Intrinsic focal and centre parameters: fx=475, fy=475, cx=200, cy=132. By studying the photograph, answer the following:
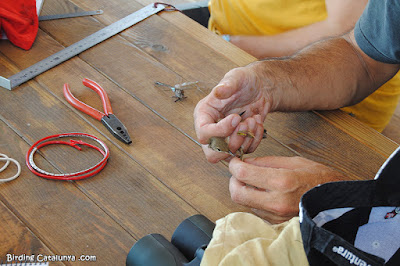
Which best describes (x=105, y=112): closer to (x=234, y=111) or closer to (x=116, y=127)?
(x=116, y=127)

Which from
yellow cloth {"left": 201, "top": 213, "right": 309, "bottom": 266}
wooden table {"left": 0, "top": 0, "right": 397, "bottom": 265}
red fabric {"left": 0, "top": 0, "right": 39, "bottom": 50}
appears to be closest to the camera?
yellow cloth {"left": 201, "top": 213, "right": 309, "bottom": 266}

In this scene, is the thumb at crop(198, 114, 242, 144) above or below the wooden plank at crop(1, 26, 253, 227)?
above

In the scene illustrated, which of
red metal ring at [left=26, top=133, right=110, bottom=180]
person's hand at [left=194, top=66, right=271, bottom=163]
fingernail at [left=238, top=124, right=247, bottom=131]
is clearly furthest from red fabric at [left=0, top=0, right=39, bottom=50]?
fingernail at [left=238, top=124, right=247, bottom=131]

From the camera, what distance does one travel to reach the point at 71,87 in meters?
1.22

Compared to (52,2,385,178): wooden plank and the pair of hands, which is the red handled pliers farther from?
the pair of hands

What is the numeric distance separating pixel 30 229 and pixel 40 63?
21.2 inches

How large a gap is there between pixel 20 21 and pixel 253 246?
0.97 m

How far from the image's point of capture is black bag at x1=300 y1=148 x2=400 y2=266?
715 millimetres

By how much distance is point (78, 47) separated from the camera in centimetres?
134

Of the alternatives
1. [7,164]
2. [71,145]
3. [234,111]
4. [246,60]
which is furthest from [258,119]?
[7,164]

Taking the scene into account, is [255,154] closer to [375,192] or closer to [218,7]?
[375,192]

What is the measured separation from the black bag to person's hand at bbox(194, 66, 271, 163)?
0.34m

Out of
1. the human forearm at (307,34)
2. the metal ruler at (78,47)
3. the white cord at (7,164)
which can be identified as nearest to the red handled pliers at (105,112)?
the metal ruler at (78,47)

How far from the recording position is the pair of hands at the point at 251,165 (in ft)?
3.11
